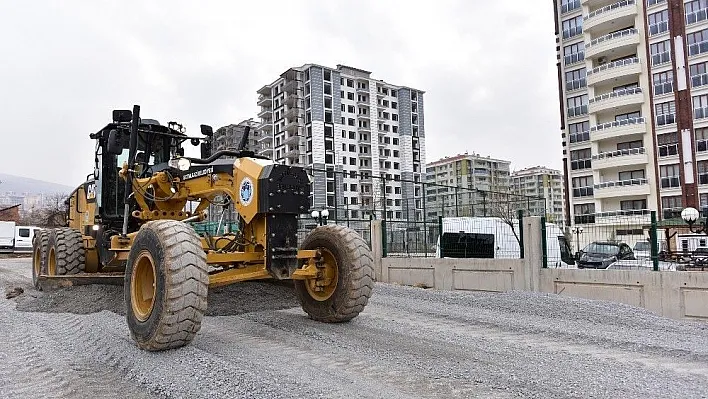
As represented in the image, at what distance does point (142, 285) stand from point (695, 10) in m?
45.1

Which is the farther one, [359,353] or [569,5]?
[569,5]

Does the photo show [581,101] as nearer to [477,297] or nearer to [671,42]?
[671,42]

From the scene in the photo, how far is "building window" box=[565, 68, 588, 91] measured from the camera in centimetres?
4558

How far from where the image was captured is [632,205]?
1638 inches

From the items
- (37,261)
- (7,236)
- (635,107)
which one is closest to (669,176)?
(635,107)

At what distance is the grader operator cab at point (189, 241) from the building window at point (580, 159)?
4292 centimetres

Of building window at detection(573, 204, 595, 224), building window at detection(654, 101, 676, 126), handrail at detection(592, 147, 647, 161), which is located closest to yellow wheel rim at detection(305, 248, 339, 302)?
handrail at detection(592, 147, 647, 161)

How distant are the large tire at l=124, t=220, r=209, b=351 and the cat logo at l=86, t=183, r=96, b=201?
506cm

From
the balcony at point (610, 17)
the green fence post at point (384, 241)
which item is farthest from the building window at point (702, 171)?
the green fence post at point (384, 241)

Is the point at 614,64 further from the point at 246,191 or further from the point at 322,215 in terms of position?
the point at 246,191

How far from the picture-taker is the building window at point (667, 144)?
39.1m

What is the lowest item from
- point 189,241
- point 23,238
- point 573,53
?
point 189,241

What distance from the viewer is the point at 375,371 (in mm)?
4996

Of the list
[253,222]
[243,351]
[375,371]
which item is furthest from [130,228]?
[375,371]
